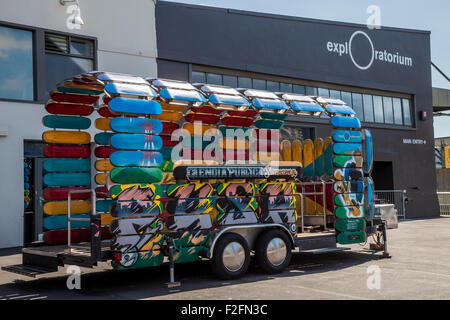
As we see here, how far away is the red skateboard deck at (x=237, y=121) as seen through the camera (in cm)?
1137

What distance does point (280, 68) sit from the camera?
66.8 ft

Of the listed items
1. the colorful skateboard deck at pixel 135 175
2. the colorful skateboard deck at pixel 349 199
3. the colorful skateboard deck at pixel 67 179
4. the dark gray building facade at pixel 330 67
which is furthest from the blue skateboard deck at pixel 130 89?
the dark gray building facade at pixel 330 67

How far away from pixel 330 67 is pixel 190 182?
15238 mm

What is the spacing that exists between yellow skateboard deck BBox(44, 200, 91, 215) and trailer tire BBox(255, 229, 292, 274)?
11.0 feet

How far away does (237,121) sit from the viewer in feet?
37.7

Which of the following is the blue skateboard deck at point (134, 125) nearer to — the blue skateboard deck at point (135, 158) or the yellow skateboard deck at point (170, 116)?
the blue skateboard deck at point (135, 158)

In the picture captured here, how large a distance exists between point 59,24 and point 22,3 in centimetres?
112

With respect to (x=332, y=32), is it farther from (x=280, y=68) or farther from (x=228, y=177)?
(x=228, y=177)

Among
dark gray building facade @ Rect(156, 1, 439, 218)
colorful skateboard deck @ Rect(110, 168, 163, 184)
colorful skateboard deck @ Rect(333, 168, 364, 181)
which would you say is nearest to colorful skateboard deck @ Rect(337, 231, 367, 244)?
colorful skateboard deck @ Rect(333, 168, 364, 181)

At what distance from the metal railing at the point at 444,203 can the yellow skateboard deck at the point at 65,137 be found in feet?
72.2

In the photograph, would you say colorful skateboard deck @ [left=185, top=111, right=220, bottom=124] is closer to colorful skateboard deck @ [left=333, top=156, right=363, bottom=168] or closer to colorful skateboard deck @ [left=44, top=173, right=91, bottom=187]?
colorful skateboard deck @ [left=44, top=173, right=91, bottom=187]

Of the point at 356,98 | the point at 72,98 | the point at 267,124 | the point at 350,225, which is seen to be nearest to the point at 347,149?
the point at 350,225

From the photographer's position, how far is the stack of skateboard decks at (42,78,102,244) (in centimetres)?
926

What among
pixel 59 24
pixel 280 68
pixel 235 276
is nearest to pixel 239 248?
pixel 235 276
